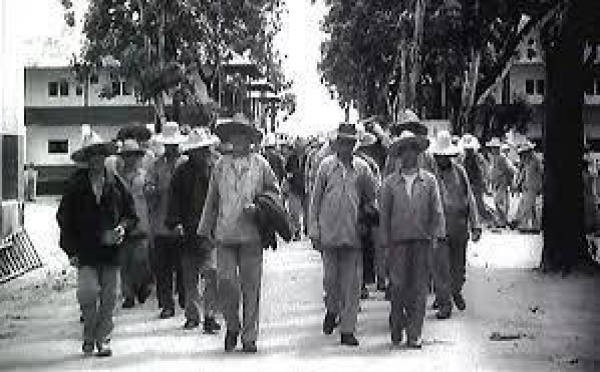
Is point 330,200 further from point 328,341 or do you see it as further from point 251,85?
point 251,85

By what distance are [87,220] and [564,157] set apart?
808cm

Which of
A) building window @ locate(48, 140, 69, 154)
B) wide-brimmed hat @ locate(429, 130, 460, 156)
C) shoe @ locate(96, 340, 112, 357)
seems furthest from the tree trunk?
building window @ locate(48, 140, 69, 154)

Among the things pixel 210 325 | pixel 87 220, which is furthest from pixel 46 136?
pixel 87 220

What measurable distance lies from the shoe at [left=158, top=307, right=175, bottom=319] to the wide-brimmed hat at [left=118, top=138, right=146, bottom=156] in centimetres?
208

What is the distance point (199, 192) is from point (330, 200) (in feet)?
5.18

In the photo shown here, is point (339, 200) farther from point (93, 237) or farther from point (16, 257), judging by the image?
point (16, 257)

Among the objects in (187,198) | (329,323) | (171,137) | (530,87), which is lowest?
(329,323)

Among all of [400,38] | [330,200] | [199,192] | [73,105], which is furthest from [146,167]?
[73,105]

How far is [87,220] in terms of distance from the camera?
10.3 meters

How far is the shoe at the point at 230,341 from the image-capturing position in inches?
410

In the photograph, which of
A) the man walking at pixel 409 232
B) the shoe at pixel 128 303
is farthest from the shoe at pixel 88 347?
the shoe at pixel 128 303

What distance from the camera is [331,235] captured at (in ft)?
36.4

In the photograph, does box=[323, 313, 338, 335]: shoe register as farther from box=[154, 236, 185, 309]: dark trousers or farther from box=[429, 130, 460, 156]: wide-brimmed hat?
box=[429, 130, 460, 156]: wide-brimmed hat

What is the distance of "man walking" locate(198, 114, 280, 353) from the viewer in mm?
10500
